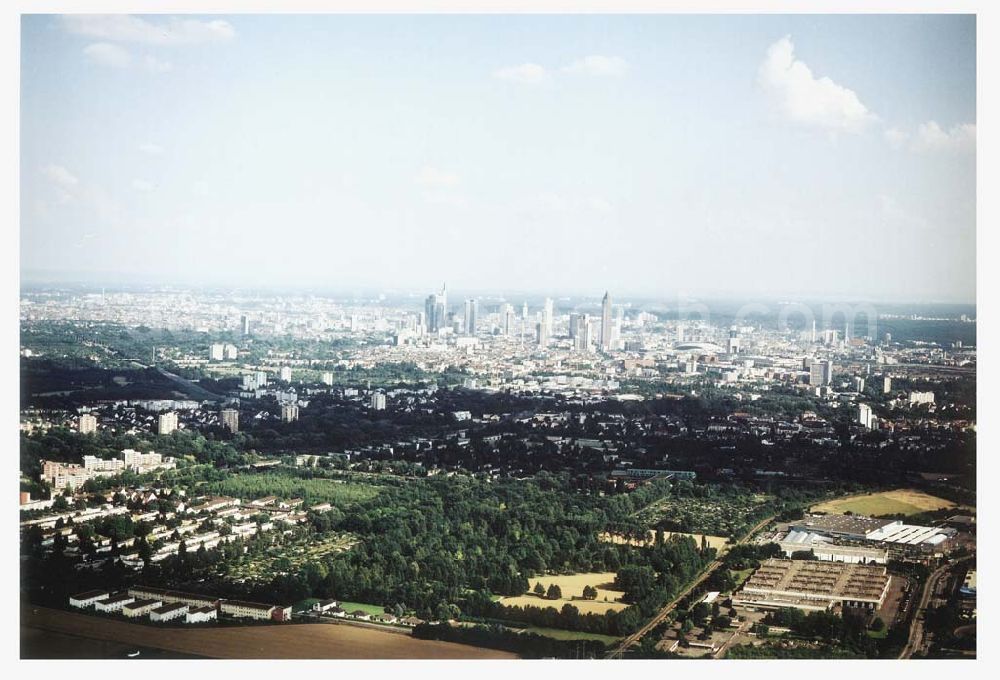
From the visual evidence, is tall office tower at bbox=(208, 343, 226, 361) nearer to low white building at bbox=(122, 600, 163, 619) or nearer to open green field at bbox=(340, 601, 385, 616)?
low white building at bbox=(122, 600, 163, 619)

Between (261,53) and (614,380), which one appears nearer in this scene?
(261,53)

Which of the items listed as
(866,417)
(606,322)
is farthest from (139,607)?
(866,417)

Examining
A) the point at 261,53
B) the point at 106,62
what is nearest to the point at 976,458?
the point at 261,53

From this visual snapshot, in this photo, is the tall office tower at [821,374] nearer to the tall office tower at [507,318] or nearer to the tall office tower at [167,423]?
the tall office tower at [507,318]

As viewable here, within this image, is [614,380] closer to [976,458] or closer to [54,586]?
[976,458]

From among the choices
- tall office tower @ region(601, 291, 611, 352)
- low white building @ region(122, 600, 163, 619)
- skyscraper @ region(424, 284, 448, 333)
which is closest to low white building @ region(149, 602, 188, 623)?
low white building @ region(122, 600, 163, 619)
